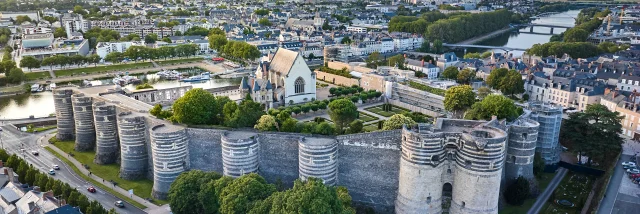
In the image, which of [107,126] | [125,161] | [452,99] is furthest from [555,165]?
[107,126]

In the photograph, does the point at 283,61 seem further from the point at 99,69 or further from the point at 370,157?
the point at 99,69

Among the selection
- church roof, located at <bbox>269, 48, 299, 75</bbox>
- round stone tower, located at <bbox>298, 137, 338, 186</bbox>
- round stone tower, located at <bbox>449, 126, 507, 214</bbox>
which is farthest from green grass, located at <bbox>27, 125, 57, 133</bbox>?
round stone tower, located at <bbox>449, 126, 507, 214</bbox>

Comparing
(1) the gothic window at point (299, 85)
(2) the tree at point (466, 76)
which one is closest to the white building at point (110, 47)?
(1) the gothic window at point (299, 85)

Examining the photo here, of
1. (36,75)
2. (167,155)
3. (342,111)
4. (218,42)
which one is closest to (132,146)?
(167,155)

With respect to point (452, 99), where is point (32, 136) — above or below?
below

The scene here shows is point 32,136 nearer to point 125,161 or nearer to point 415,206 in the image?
point 125,161

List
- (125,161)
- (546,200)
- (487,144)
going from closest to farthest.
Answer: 1. (487,144)
2. (546,200)
3. (125,161)

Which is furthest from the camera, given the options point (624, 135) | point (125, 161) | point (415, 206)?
point (624, 135)
